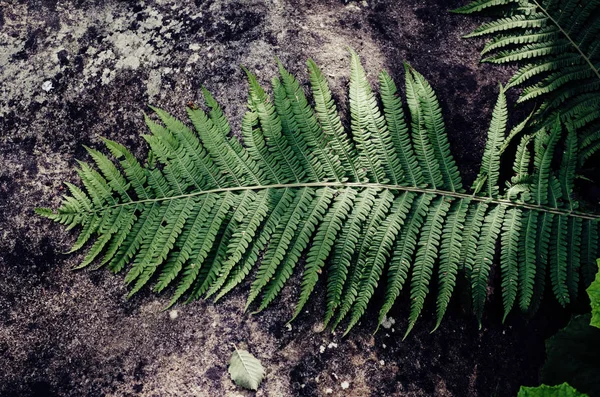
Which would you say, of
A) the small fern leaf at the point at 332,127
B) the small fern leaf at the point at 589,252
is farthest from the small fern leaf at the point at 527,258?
the small fern leaf at the point at 332,127

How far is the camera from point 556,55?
2.61 metres

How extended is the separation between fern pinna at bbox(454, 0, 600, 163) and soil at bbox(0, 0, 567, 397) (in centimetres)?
19

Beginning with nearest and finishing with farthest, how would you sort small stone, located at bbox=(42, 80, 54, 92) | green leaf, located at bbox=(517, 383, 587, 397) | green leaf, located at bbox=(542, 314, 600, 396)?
green leaf, located at bbox=(517, 383, 587, 397)
green leaf, located at bbox=(542, 314, 600, 396)
small stone, located at bbox=(42, 80, 54, 92)

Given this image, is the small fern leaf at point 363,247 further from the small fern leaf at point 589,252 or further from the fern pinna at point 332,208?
the small fern leaf at point 589,252

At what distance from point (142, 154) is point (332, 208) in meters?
1.09

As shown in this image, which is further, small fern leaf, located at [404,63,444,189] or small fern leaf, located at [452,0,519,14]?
small fern leaf, located at [452,0,519,14]

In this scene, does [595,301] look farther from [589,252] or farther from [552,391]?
[589,252]

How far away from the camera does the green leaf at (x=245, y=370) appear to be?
2.36 m

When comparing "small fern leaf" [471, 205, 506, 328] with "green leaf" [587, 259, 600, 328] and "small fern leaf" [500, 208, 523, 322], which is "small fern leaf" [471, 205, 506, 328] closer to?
"small fern leaf" [500, 208, 523, 322]

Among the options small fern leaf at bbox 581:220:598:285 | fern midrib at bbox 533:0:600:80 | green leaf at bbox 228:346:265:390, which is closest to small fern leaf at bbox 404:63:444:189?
small fern leaf at bbox 581:220:598:285

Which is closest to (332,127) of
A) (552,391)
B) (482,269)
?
(482,269)

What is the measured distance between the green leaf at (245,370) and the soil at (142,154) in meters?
0.04

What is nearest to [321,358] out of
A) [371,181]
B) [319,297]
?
[319,297]

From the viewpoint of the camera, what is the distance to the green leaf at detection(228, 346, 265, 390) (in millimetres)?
2361
